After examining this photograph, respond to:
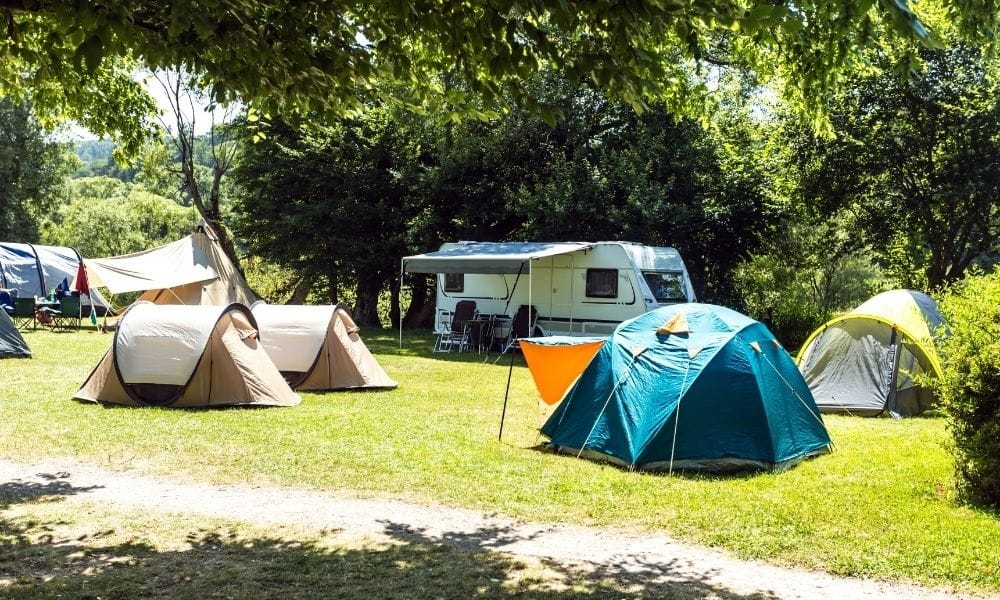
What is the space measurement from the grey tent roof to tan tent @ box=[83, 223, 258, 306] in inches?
146

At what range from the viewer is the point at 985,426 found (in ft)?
21.0

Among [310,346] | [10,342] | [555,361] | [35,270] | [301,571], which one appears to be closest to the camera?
[301,571]

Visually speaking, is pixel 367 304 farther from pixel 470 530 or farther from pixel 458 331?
pixel 470 530

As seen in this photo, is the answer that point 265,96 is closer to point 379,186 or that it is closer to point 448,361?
point 448,361

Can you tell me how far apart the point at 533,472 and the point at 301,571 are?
294cm

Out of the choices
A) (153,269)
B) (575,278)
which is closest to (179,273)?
(153,269)

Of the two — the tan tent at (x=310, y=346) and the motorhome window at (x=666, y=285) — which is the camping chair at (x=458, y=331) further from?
the tan tent at (x=310, y=346)

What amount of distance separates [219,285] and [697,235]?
11.9 m

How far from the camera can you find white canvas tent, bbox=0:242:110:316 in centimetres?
2305

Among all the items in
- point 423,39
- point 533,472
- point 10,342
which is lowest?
point 533,472

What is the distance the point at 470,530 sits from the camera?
591 centimetres

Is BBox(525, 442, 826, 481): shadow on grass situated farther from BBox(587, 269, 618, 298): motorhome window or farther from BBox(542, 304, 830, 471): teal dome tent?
BBox(587, 269, 618, 298): motorhome window

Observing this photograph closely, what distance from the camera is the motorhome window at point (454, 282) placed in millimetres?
20188

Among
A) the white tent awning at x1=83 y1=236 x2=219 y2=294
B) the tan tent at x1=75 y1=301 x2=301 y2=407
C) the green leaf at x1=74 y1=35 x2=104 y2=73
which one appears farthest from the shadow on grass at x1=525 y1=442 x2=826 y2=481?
the white tent awning at x1=83 y1=236 x2=219 y2=294
